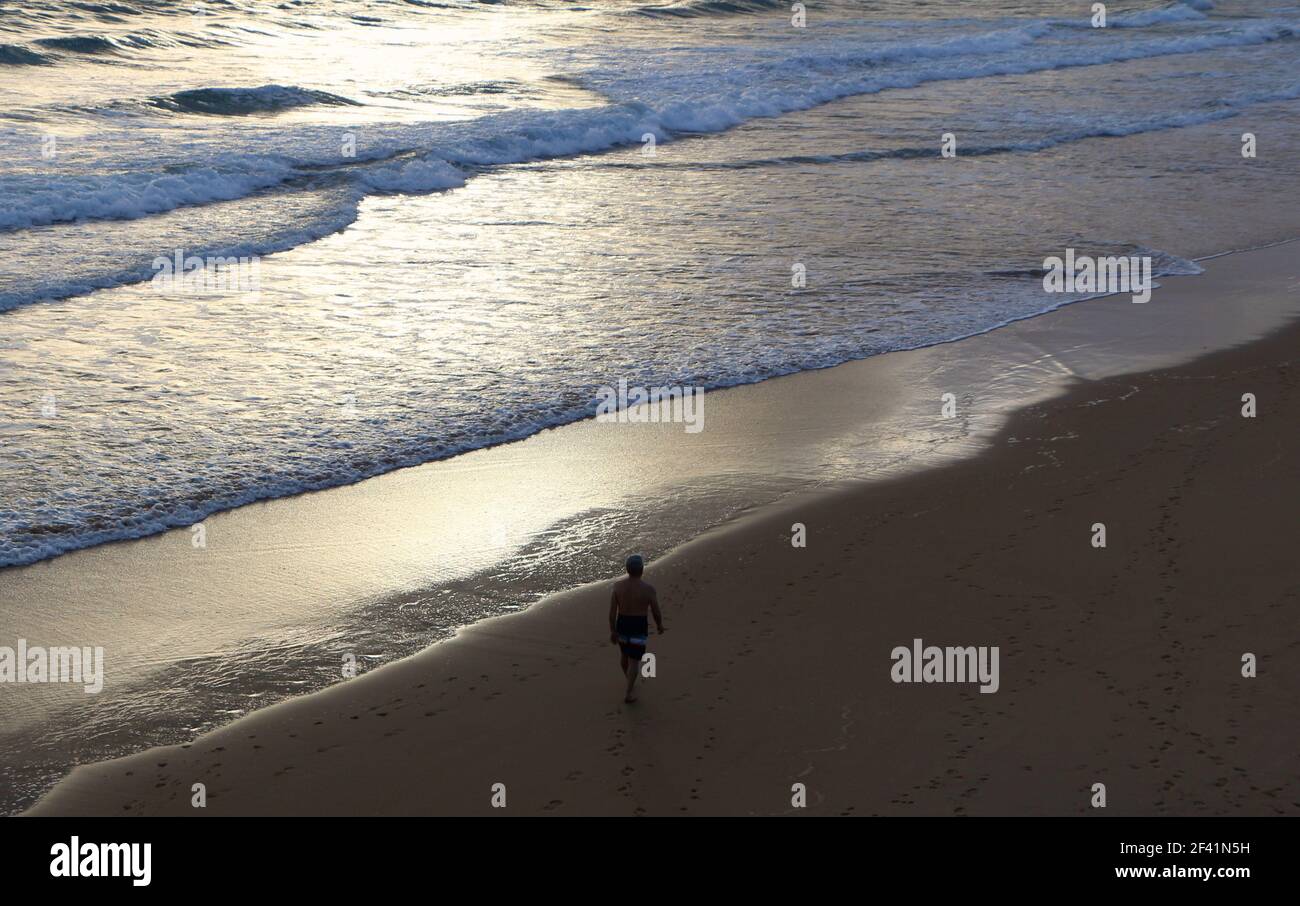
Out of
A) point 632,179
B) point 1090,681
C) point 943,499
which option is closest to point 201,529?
point 943,499

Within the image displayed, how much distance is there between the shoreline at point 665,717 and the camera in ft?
18.8

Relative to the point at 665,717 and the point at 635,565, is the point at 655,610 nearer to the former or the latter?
the point at 635,565

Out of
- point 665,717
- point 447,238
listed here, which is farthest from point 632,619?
point 447,238

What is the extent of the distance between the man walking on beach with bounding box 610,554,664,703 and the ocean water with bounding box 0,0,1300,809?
1285mm

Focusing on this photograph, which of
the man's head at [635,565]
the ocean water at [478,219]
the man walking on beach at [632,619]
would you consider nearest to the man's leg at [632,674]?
the man walking on beach at [632,619]

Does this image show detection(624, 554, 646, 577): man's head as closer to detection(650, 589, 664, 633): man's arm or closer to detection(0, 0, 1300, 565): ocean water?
detection(650, 589, 664, 633): man's arm

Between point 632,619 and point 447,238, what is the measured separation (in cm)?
1123

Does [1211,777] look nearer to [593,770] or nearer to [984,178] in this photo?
[593,770]

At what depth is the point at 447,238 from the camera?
55.1 ft

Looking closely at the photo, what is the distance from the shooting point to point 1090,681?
21.1 ft

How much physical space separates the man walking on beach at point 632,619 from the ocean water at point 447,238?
1.29 metres

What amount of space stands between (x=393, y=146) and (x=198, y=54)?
1267cm

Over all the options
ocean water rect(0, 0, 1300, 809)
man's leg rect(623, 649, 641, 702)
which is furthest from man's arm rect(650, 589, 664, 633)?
ocean water rect(0, 0, 1300, 809)

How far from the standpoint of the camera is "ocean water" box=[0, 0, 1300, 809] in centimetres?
867
